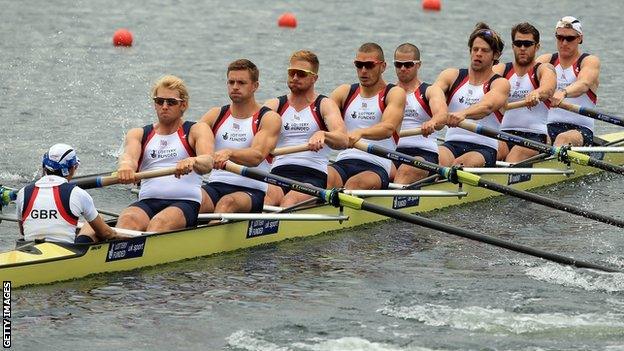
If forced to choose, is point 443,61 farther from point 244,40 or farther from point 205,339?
point 205,339

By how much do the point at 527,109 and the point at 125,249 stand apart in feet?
19.4

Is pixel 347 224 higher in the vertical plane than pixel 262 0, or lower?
lower

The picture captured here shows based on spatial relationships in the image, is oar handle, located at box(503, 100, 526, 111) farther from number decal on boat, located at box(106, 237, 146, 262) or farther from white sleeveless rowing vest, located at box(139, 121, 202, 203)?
number decal on boat, located at box(106, 237, 146, 262)

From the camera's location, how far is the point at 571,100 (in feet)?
53.7

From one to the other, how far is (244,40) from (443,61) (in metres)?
4.30

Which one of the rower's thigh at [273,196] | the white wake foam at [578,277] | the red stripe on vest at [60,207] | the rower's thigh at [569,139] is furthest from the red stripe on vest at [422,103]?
the red stripe on vest at [60,207]

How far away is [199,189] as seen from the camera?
11914 mm

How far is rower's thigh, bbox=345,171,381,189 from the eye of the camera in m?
13.3

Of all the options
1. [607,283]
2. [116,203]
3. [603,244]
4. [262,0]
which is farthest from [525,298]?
[262,0]

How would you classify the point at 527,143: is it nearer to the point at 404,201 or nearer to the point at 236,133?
the point at 404,201

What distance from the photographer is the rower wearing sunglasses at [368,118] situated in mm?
13320

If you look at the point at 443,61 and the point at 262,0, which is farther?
the point at 262,0

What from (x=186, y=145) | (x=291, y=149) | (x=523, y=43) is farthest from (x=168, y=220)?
(x=523, y=43)

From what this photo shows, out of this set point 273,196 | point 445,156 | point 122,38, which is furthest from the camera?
point 122,38
